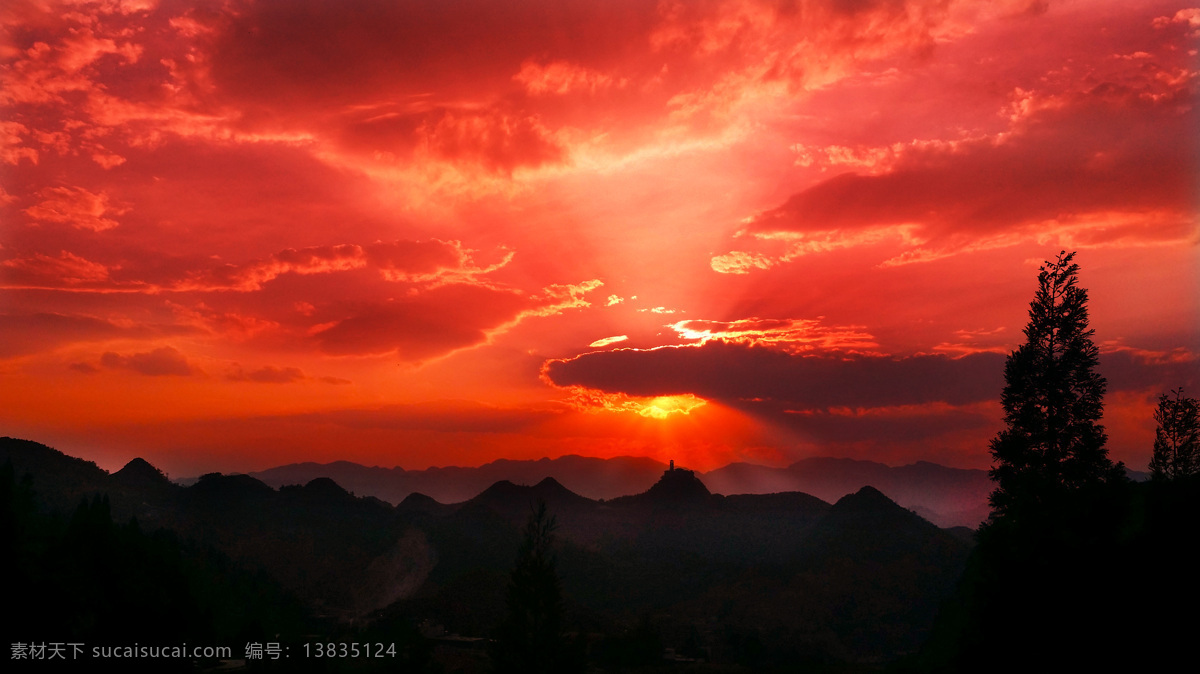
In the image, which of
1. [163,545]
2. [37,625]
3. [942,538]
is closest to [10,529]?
[37,625]

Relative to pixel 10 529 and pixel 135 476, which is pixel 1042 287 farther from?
pixel 135 476

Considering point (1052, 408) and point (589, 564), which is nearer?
point (1052, 408)

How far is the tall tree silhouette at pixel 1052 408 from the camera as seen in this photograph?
44250 mm

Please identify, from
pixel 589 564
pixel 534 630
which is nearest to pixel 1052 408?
pixel 534 630

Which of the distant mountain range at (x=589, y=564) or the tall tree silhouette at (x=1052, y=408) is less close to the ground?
the tall tree silhouette at (x=1052, y=408)

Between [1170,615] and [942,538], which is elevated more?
[1170,615]

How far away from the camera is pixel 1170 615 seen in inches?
1052

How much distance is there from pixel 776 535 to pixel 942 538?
53.4 meters

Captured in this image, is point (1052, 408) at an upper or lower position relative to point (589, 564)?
upper

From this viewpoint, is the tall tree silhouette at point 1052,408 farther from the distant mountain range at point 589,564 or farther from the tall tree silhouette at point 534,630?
the distant mountain range at point 589,564

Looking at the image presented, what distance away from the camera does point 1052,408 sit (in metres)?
46.0

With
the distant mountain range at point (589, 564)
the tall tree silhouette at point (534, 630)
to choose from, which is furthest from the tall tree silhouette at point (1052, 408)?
the distant mountain range at point (589, 564)

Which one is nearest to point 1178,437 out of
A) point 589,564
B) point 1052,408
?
point 1052,408

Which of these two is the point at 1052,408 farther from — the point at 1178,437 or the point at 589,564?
the point at 589,564
